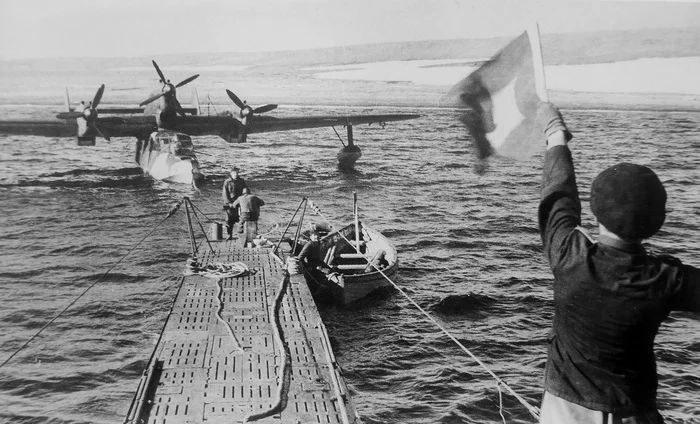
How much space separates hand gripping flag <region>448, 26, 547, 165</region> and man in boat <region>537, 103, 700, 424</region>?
123cm

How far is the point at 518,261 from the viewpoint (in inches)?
984

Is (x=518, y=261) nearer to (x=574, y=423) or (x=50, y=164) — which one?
(x=574, y=423)

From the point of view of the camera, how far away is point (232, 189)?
70.6 feet

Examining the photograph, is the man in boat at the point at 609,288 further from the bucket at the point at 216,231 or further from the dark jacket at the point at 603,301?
the bucket at the point at 216,231

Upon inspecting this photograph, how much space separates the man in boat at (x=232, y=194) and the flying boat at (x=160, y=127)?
15.8m

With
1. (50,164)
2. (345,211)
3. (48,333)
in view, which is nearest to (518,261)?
Answer: (345,211)

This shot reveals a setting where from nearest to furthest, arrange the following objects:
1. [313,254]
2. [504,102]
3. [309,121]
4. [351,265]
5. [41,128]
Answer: [504,102] < [313,254] < [351,265] < [41,128] < [309,121]

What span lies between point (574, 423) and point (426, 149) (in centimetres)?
6440

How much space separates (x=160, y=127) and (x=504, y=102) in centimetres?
3906

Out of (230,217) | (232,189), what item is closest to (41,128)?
(232,189)

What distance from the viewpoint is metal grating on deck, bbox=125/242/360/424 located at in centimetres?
848

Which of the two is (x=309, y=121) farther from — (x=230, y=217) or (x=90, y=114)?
(x=230, y=217)

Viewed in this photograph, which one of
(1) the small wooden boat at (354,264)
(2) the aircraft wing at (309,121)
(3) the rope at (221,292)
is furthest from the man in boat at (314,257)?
(2) the aircraft wing at (309,121)

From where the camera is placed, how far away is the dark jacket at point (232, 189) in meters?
21.5
